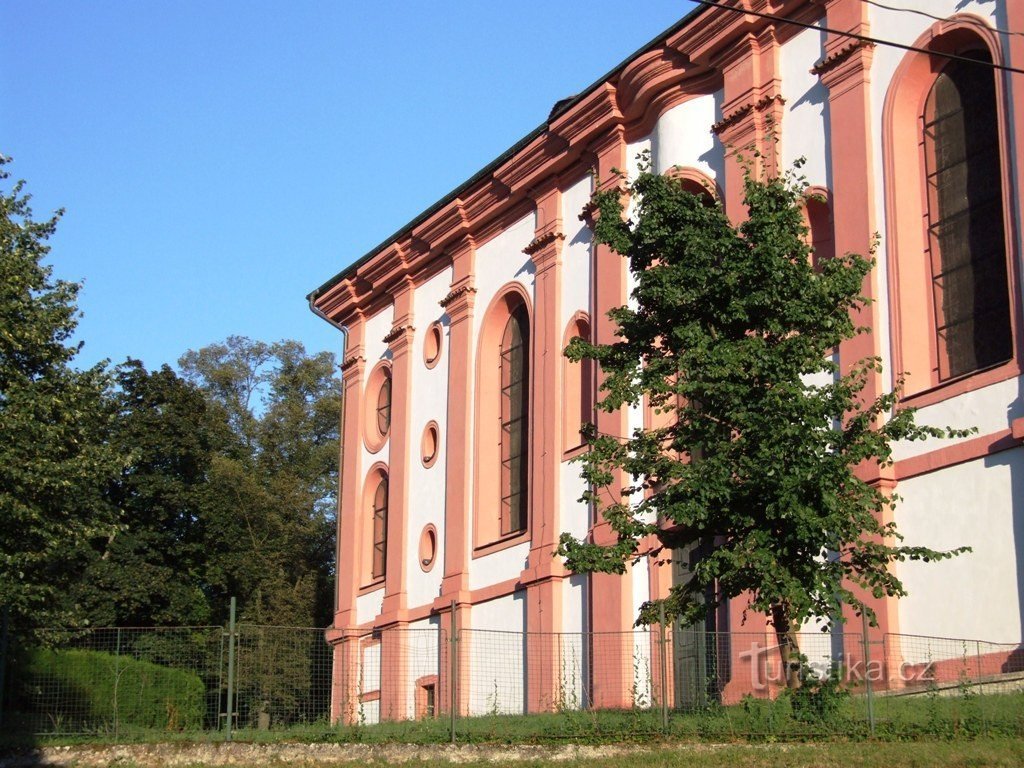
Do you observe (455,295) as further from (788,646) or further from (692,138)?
(788,646)

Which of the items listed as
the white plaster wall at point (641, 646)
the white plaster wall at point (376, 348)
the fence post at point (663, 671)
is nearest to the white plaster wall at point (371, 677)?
the white plaster wall at point (376, 348)

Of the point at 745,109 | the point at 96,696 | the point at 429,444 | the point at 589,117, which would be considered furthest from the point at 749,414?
the point at 429,444

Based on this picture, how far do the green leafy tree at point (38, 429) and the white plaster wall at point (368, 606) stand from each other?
34.1 feet

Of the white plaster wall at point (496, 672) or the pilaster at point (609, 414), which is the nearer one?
the white plaster wall at point (496, 672)

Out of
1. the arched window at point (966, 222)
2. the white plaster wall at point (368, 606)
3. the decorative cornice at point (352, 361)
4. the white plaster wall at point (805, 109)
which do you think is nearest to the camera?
the arched window at point (966, 222)

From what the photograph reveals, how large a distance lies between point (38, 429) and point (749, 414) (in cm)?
1079

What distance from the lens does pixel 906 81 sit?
873 inches

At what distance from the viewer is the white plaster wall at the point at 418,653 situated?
26445 millimetres

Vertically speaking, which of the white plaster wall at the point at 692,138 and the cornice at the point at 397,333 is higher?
the white plaster wall at the point at 692,138

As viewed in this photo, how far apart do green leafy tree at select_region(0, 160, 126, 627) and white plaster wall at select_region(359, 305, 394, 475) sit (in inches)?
460

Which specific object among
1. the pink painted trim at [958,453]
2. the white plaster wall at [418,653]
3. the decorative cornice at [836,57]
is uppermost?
the decorative cornice at [836,57]

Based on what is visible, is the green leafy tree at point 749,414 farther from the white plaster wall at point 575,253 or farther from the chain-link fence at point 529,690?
the white plaster wall at point 575,253

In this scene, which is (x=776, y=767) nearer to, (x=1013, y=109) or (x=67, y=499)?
(x=1013, y=109)

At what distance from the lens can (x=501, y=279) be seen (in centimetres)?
3177
